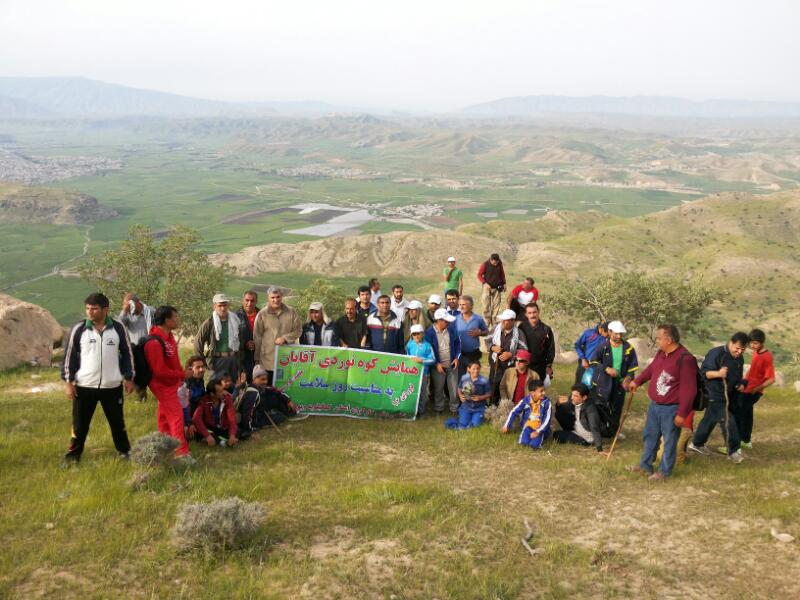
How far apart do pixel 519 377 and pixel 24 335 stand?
16.8 metres

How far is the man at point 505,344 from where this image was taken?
1218 centimetres

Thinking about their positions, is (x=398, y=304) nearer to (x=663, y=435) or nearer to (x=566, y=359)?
(x=663, y=435)

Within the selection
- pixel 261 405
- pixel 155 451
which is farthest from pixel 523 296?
pixel 155 451

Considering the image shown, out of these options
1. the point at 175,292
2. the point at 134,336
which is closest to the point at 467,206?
the point at 175,292

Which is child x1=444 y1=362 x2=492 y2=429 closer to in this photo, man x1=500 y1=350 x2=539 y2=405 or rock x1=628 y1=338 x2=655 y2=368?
man x1=500 y1=350 x2=539 y2=405

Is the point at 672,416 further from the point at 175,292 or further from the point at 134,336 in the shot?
the point at 175,292

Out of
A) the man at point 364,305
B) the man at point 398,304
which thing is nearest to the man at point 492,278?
the man at point 398,304

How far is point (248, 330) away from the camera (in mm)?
11953

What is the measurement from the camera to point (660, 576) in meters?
6.72

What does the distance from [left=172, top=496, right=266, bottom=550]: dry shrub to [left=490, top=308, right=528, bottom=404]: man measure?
679cm

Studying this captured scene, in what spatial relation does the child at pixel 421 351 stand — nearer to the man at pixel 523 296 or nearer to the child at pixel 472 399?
the child at pixel 472 399

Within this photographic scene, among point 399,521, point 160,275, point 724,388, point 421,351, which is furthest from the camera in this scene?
point 160,275

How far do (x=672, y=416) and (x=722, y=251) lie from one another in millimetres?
90813

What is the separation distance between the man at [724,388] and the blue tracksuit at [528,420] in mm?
2806
